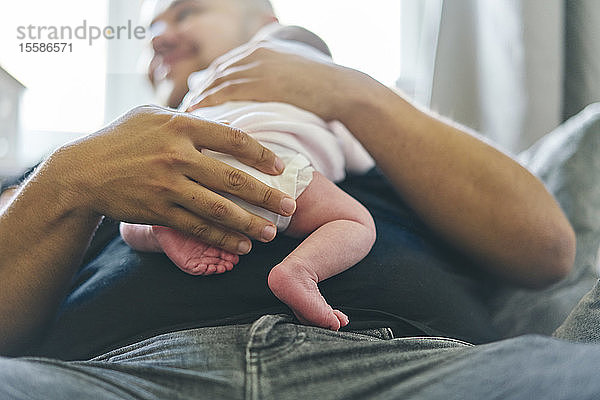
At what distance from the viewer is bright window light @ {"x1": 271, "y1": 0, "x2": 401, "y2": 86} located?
1.87 m

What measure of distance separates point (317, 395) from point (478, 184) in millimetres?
544

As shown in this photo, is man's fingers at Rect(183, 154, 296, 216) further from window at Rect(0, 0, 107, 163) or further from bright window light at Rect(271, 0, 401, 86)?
bright window light at Rect(271, 0, 401, 86)

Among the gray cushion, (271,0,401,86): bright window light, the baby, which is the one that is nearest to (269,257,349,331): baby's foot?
the baby

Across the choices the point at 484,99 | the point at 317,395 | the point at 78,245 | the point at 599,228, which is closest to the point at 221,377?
the point at 317,395

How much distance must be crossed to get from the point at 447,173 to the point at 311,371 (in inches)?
19.9

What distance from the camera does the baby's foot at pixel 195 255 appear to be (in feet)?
2.34

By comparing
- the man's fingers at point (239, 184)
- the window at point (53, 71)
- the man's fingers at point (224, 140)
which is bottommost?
the window at point (53, 71)

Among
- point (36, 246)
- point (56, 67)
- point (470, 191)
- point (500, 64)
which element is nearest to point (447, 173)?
point (470, 191)

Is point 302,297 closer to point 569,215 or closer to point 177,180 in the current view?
point 177,180

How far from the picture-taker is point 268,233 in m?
0.73

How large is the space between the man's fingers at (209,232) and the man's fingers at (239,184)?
0.15 feet

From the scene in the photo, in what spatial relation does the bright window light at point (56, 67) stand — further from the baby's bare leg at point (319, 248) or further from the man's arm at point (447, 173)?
the baby's bare leg at point (319, 248)
